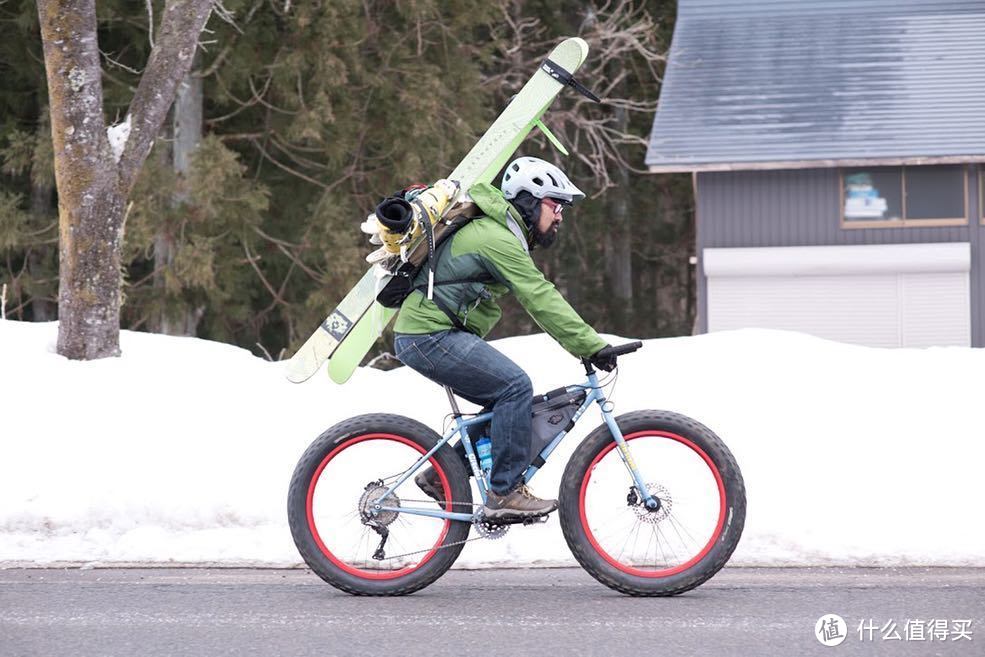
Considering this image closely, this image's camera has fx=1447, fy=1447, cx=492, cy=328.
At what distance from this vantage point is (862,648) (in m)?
5.32

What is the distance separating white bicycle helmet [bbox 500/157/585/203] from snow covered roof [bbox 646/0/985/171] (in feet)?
63.0

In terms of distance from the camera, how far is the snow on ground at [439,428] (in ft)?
24.9

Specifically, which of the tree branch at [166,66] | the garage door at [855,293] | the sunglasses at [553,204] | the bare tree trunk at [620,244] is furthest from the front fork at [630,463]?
the bare tree trunk at [620,244]

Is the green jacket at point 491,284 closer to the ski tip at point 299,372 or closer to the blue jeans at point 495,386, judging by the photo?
the blue jeans at point 495,386

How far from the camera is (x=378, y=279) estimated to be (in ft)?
21.2

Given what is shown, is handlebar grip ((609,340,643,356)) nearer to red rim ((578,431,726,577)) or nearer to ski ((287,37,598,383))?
red rim ((578,431,726,577))

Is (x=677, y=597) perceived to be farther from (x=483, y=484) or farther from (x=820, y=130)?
(x=820, y=130)

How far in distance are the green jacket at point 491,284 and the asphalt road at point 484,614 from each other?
1155mm

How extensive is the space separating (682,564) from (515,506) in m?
0.78

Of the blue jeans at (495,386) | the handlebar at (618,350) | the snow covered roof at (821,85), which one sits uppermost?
the handlebar at (618,350)

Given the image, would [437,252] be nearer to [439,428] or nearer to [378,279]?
[378,279]

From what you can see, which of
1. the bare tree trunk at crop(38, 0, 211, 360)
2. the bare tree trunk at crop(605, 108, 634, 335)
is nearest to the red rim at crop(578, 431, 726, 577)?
the bare tree trunk at crop(38, 0, 211, 360)

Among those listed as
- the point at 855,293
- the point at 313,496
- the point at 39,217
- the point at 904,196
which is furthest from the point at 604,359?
the point at 904,196

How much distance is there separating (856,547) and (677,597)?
4.73ft
